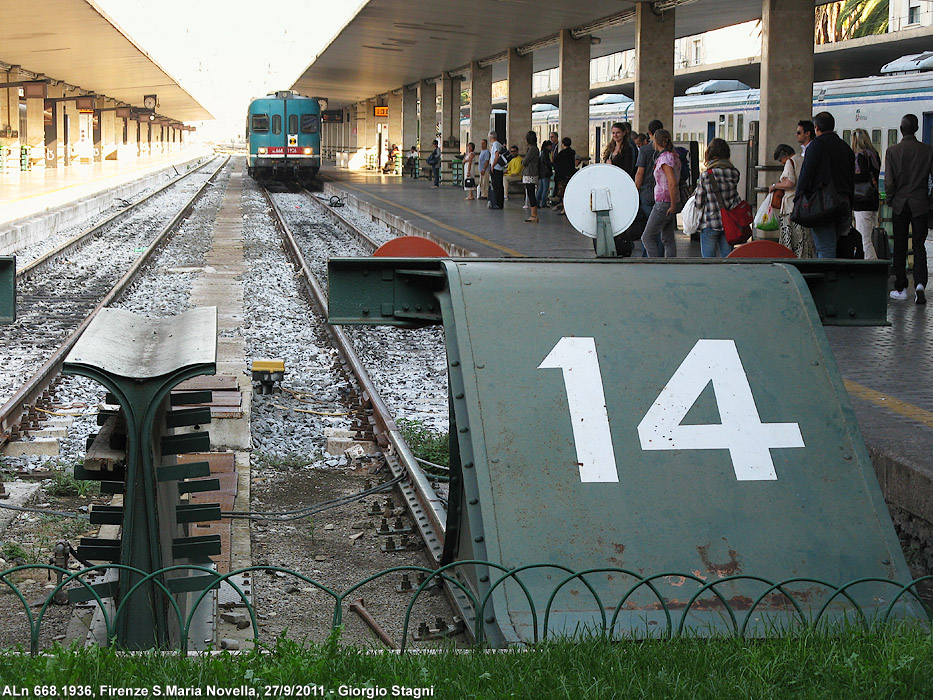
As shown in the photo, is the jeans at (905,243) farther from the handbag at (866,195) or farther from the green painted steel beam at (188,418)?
the green painted steel beam at (188,418)

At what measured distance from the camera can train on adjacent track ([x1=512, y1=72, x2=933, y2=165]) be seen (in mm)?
20625

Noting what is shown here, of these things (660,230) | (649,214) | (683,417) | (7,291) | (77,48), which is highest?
(77,48)

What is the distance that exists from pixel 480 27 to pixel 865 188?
1773cm

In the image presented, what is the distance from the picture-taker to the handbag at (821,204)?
397 inches

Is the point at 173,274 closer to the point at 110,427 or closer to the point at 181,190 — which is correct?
the point at 110,427

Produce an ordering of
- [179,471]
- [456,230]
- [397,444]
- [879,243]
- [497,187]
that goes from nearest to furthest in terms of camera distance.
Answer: [179,471] < [397,444] < [879,243] < [456,230] < [497,187]

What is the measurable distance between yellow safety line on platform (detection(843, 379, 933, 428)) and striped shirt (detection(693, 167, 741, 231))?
147 inches

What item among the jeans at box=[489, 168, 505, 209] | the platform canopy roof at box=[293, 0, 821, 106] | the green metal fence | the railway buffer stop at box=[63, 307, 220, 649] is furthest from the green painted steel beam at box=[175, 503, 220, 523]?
the jeans at box=[489, 168, 505, 209]

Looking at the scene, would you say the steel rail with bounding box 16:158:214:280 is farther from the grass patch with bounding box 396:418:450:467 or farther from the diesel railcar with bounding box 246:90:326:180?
the grass patch with bounding box 396:418:450:467

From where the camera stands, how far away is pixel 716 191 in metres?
10.9

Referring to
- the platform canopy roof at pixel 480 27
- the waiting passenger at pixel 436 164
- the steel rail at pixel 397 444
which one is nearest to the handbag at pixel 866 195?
the steel rail at pixel 397 444

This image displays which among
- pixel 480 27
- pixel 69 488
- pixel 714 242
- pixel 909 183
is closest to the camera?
pixel 69 488

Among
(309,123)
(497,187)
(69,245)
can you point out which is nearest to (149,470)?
(69,245)

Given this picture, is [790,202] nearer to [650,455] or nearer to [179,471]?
[650,455]
